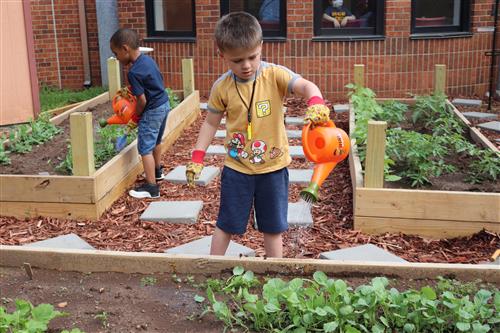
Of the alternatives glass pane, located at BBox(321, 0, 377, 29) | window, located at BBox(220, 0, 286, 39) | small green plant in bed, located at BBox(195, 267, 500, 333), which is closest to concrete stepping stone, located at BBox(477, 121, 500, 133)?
glass pane, located at BBox(321, 0, 377, 29)

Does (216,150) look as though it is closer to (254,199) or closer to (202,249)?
(202,249)

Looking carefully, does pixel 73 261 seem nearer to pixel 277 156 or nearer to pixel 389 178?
pixel 277 156

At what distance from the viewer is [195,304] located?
289cm

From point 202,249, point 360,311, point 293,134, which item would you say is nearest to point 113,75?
point 293,134

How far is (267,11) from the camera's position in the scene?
32.5 feet

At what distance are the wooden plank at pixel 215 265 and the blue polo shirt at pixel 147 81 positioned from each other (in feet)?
7.58

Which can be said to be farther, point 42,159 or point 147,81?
point 42,159

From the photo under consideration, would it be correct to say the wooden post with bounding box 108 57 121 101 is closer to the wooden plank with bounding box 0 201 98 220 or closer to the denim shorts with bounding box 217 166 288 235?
the wooden plank with bounding box 0 201 98 220

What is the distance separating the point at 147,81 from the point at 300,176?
64.9 inches

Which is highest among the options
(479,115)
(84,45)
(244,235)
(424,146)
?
(84,45)

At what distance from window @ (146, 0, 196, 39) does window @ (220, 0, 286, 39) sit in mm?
696

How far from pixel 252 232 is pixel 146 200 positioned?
1.17 m

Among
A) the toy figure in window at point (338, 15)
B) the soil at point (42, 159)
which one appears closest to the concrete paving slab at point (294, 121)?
the toy figure in window at point (338, 15)

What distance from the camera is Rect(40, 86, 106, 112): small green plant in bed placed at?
383 inches
